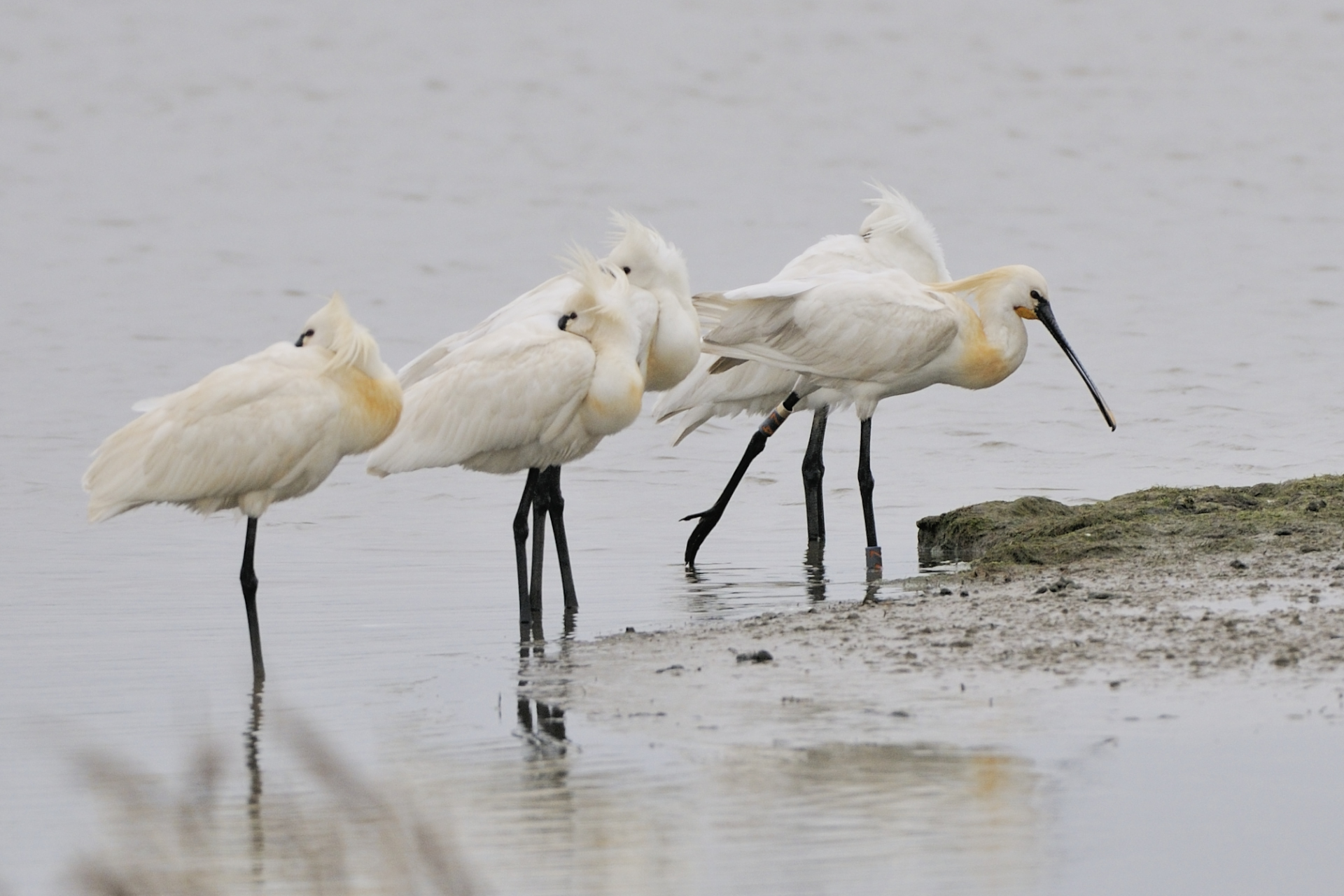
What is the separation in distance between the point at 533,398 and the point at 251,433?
1216 mm

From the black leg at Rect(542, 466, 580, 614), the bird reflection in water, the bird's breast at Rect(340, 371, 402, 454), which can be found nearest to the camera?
the bird reflection in water

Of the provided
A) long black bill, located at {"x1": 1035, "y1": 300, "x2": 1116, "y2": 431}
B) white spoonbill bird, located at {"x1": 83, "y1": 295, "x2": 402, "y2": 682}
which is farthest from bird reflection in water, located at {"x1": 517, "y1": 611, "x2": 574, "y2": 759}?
long black bill, located at {"x1": 1035, "y1": 300, "x2": 1116, "y2": 431}

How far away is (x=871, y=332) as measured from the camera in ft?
34.0

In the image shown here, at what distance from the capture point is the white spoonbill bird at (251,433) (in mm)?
8031

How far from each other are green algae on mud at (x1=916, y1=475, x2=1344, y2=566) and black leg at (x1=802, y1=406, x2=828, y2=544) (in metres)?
0.65

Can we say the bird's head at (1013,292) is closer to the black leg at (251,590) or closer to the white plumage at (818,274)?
the white plumage at (818,274)

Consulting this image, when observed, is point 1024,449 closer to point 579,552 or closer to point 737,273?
point 579,552

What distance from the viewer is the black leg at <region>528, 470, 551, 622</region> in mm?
8797

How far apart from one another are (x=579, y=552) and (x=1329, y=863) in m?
6.46

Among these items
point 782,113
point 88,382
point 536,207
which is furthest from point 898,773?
point 782,113

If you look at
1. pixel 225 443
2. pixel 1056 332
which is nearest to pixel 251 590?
pixel 225 443

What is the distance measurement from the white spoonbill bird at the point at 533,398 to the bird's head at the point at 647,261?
422 mm

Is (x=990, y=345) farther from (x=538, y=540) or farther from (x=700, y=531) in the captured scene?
(x=538, y=540)

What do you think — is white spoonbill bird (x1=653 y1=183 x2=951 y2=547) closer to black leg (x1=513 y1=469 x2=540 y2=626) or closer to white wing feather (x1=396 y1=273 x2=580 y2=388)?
white wing feather (x1=396 y1=273 x2=580 y2=388)
